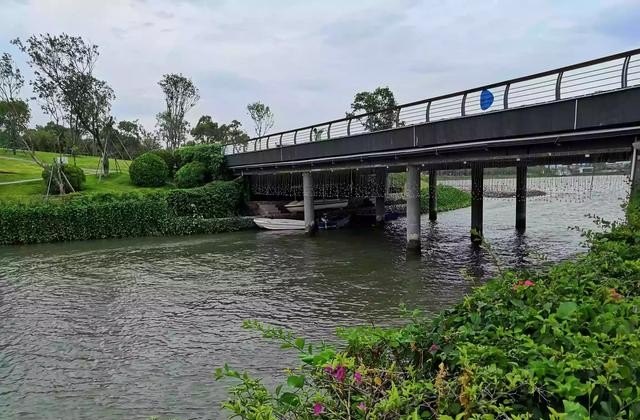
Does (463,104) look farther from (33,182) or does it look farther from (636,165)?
(33,182)

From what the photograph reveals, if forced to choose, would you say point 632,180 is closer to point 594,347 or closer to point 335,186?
point 594,347

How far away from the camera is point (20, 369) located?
323 inches

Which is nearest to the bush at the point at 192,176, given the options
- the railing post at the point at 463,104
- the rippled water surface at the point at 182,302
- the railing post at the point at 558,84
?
→ the rippled water surface at the point at 182,302

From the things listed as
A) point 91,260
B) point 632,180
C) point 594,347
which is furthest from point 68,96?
point 594,347

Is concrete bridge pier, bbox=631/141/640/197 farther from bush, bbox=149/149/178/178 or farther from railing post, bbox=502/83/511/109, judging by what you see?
bush, bbox=149/149/178/178

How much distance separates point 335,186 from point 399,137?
1331 centimetres

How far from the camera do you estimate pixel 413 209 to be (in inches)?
748

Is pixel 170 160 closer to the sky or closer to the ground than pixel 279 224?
closer to the sky

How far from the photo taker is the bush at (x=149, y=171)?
34.6 meters

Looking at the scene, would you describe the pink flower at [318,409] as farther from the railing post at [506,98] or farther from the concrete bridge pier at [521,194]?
the concrete bridge pier at [521,194]

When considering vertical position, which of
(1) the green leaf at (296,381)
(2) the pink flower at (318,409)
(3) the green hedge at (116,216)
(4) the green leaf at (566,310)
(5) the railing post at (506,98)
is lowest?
(3) the green hedge at (116,216)

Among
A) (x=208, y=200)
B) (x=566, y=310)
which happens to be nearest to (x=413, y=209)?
(x=208, y=200)

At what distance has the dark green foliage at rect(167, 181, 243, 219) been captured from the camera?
1106 inches

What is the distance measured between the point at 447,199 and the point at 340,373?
4073cm
